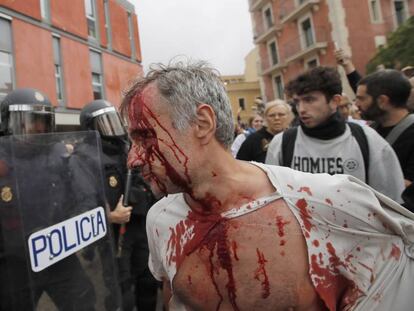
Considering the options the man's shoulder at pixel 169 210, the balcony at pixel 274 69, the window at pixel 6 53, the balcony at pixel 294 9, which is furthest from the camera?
the balcony at pixel 274 69

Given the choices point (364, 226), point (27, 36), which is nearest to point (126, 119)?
point (364, 226)

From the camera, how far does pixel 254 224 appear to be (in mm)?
1213

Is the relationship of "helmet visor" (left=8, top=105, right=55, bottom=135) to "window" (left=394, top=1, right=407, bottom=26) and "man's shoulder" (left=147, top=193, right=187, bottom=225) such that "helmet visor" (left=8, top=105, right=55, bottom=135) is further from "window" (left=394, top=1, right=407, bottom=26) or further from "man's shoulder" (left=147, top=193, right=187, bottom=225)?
"window" (left=394, top=1, right=407, bottom=26)

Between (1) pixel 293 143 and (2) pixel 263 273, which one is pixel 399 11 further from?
(2) pixel 263 273

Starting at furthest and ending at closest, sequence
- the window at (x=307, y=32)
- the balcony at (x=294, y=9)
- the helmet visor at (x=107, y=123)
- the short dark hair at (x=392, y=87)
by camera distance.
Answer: the window at (x=307, y=32) → the balcony at (x=294, y=9) → the helmet visor at (x=107, y=123) → the short dark hair at (x=392, y=87)

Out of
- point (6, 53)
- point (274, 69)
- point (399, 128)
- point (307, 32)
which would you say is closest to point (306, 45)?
point (307, 32)

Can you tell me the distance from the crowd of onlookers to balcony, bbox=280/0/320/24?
69.6 ft

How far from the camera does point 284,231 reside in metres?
1.20

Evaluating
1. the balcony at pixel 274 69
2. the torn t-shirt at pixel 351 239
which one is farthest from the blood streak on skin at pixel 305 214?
the balcony at pixel 274 69

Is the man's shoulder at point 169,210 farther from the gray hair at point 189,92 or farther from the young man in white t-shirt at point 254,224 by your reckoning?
the gray hair at point 189,92

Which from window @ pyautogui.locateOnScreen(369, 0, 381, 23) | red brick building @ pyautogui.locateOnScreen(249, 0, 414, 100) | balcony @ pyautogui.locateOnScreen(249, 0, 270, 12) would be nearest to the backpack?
red brick building @ pyautogui.locateOnScreen(249, 0, 414, 100)

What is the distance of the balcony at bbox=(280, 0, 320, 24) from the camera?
2194 cm

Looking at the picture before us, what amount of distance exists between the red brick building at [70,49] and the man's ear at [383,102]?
1.67m

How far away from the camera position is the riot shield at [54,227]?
5.47 feet
